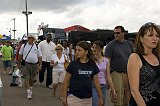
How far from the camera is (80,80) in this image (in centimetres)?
520

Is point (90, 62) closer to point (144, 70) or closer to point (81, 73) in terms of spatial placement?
point (81, 73)

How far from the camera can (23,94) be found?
454 inches

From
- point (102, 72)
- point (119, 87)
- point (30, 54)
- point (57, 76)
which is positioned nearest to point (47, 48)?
point (30, 54)

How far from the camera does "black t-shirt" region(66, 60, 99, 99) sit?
204 inches

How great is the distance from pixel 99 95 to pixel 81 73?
22.2 inches

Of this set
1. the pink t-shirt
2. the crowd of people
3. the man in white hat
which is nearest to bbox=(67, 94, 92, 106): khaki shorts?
the crowd of people

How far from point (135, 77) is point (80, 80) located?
1.61 meters

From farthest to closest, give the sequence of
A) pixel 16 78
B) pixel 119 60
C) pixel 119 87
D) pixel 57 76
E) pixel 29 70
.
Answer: pixel 16 78
pixel 29 70
pixel 57 76
pixel 119 60
pixel 119 87

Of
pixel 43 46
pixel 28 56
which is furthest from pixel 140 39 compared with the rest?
pixel 43 46

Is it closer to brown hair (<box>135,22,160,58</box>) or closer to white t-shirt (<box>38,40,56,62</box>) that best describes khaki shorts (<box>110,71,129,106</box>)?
brown hair (<box>135,22,160,58</box>)

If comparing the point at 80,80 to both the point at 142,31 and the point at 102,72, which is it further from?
the point at 142,31

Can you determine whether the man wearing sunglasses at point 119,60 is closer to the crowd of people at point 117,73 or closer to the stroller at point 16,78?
the crowd of people at point 117,73

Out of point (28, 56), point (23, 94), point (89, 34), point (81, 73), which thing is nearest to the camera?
point (81, 73)

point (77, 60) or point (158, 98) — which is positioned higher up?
point (77, 60)
